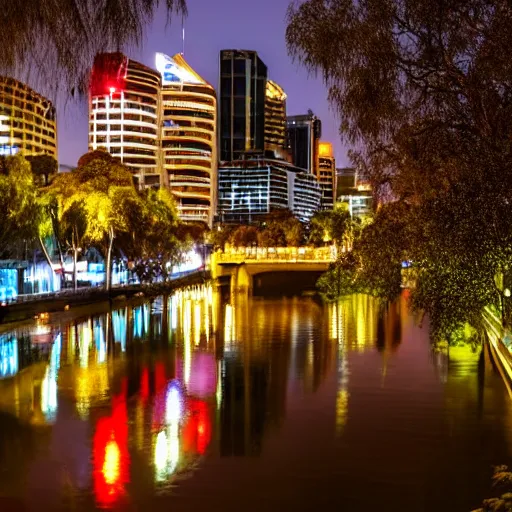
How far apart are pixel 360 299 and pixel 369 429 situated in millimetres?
50401

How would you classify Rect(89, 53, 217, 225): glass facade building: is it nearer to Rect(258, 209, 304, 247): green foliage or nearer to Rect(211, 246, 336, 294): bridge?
Rect(258, 209, 304, 247): green foliage

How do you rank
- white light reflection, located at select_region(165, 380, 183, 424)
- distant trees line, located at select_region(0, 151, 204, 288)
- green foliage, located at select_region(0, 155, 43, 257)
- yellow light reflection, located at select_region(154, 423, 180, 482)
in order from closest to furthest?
yellow light reflection, located at select_region(154, 423, 180, 482)
white light reflection, located at select_region(165, 380, 183, 424)
green foliage, located at select_region(0, 155, 43, 257)
distant trees line, located at select_region(0, 151, 204, 288)

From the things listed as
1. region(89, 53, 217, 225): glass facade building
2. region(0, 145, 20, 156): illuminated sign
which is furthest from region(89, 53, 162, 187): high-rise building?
region(0, 145, 20, 156): illuminated sign

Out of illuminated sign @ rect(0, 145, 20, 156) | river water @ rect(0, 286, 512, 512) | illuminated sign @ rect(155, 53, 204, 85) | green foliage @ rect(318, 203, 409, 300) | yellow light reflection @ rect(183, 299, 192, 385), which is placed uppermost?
illuminated sign @ rect(155, 53, 204, 85)

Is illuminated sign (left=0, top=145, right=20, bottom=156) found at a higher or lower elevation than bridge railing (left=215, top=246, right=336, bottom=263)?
higher

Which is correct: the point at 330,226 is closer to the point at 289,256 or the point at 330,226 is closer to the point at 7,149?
the point at 289,256

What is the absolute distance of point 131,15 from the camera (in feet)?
22.8

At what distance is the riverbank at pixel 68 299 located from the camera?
46062mm

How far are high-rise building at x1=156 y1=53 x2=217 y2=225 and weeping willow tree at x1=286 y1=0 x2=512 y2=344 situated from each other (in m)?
162

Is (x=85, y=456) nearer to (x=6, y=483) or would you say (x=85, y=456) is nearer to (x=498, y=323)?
(x=6, y=483)

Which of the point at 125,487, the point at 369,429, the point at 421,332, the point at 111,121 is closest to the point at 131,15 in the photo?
the point at 125,487

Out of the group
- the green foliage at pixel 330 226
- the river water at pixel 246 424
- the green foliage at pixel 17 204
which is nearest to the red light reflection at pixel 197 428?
the river water at pixel 246 424

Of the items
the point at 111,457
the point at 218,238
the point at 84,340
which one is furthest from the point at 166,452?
the point at 218,238

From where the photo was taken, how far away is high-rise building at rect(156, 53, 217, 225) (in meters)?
179
